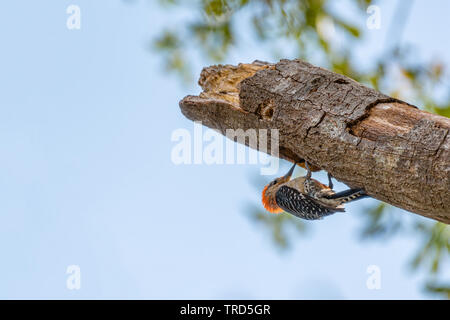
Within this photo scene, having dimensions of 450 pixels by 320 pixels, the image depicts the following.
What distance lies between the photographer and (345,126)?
4.05 meters

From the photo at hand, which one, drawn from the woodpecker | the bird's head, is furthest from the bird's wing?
the bird's head

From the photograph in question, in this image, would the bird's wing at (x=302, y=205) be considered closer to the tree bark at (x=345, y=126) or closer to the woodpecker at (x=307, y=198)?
the woodpecker at (x=307, y=198)

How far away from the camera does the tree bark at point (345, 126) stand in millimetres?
3574

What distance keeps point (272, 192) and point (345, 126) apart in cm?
225

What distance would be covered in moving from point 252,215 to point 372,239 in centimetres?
165

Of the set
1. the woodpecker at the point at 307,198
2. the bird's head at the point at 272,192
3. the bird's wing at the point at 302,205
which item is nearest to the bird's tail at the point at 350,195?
the woodpecker at the point at 307,198

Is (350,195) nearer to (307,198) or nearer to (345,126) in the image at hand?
(345,126)

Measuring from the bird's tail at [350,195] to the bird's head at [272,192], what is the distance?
113 centimetres

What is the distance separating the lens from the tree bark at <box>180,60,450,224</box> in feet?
11.7

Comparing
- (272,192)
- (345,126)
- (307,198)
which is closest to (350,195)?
(345,126)

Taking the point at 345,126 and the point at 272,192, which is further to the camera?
the point at 272,192
